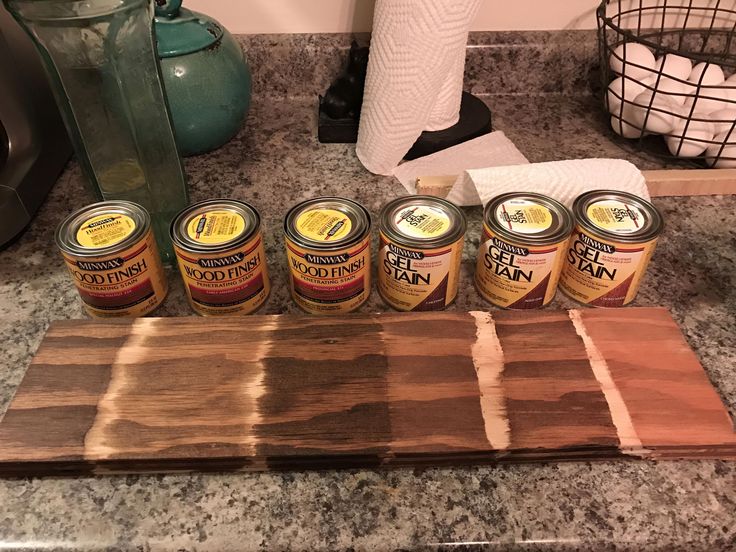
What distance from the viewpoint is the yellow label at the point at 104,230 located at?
62 centimetres

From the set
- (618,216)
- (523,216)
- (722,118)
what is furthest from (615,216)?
(722,118)

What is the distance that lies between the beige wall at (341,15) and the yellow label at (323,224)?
476 millimetres

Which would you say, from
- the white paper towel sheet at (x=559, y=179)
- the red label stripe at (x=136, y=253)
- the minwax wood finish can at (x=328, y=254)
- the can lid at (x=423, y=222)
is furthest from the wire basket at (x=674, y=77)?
the red label stripe at (x=136, y=253)

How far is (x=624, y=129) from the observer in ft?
3.02

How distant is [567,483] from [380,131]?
21.0 inches

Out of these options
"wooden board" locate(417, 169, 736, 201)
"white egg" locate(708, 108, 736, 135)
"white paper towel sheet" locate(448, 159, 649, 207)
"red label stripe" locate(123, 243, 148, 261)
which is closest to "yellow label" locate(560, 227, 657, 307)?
"white paper towel sheet" locate(448, 159, 649, 207)

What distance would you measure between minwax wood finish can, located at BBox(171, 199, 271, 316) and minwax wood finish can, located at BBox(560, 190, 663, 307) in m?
0.35

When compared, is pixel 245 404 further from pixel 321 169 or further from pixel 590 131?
pixel 590 131

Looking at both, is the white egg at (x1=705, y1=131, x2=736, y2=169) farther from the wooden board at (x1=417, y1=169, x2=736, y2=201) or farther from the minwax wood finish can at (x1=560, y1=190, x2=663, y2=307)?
the minwax wood finish can at (x1=560, y1=190, x2=663, y2=307)

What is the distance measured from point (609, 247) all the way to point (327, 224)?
303 millimetres

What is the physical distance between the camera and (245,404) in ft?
1.79

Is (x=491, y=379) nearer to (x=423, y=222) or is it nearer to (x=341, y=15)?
(x=423, y=222)

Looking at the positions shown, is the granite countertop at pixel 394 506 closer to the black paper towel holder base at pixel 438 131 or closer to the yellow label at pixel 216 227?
the yellow label at pixel 216 227

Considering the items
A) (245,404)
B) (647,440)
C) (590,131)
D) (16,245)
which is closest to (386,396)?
(245,404)
